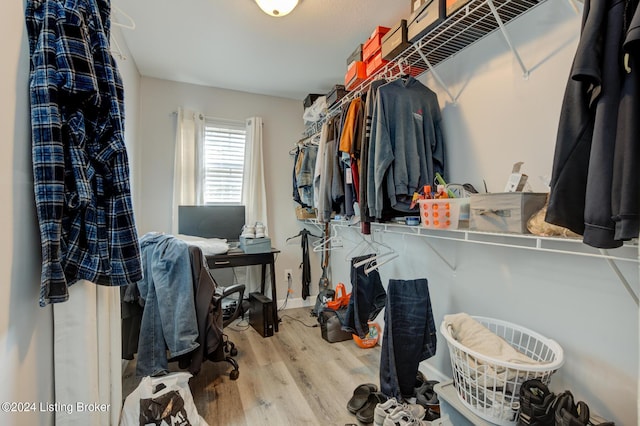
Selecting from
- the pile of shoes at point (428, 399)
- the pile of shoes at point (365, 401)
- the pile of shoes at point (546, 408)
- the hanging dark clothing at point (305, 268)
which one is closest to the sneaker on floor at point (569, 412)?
the pile of shoes at point (546, 408)

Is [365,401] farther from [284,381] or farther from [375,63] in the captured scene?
[375,63]

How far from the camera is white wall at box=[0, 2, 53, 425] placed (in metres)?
0.74

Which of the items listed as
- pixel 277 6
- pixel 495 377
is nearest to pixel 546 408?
pixel 495 377

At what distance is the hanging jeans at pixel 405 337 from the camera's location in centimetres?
147

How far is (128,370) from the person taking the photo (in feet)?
6.57

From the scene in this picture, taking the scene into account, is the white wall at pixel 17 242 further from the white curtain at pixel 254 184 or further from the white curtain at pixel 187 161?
the white curtain at pixel 254 184

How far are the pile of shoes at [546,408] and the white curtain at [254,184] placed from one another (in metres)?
2.55

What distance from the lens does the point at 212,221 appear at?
9.37ft

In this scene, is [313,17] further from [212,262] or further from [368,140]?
[212,262]

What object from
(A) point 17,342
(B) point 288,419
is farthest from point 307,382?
(A) point 17,342

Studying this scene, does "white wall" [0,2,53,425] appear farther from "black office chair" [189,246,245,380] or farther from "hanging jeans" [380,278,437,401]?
"hanging jeans" [380,278,437,401]

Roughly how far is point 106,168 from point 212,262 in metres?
1.63

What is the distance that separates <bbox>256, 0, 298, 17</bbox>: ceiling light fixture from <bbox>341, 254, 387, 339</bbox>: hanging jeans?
1.60 meters

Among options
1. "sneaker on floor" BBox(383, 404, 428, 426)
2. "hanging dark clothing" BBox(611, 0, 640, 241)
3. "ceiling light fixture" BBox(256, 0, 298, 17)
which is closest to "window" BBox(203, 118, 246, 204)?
"ceiling light fixture" BBox(256, 0, 298, 17)
